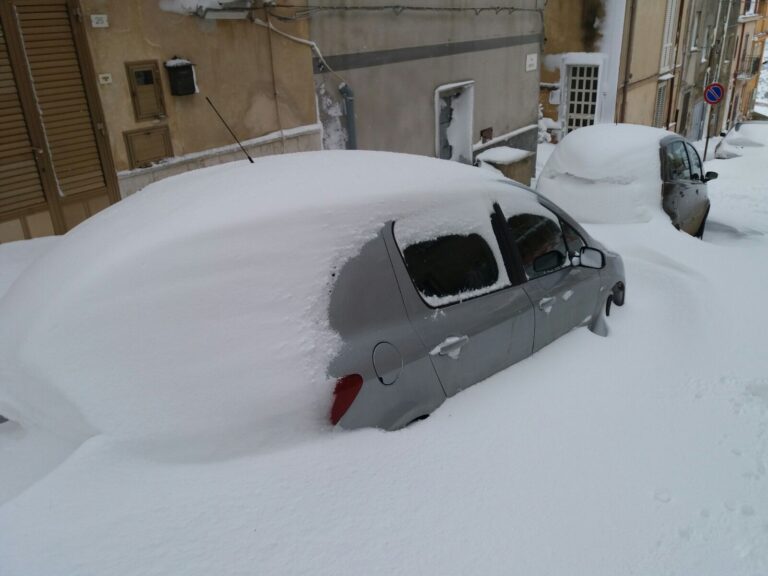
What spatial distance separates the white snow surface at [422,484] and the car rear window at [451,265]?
1.24 ft

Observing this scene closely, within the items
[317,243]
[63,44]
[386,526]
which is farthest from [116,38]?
[386,526]

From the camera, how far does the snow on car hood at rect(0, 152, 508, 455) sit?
2119 mm

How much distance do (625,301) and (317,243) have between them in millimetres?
3044

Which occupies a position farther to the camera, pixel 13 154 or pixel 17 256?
pixel 13 154

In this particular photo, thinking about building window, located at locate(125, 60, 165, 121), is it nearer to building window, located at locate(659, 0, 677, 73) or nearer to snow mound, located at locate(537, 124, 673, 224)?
snow mound, located at locate(537, 124, 673, 224)

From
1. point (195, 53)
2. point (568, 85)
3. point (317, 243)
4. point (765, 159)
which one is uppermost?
point (195, 53)

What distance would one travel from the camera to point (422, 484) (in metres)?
2.37

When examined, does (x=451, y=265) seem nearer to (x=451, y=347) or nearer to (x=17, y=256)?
(x=451, y=347)

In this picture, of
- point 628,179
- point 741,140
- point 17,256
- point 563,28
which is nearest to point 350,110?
point 628,179

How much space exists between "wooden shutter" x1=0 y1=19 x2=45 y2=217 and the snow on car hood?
3.66 meters

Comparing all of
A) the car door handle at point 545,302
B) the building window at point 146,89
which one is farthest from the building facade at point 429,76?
the car door handle at point 545,302

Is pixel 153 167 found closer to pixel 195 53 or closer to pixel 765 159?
pixel 195 53

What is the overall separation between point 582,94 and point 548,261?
18313mm

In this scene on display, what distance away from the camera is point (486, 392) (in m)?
3.07
